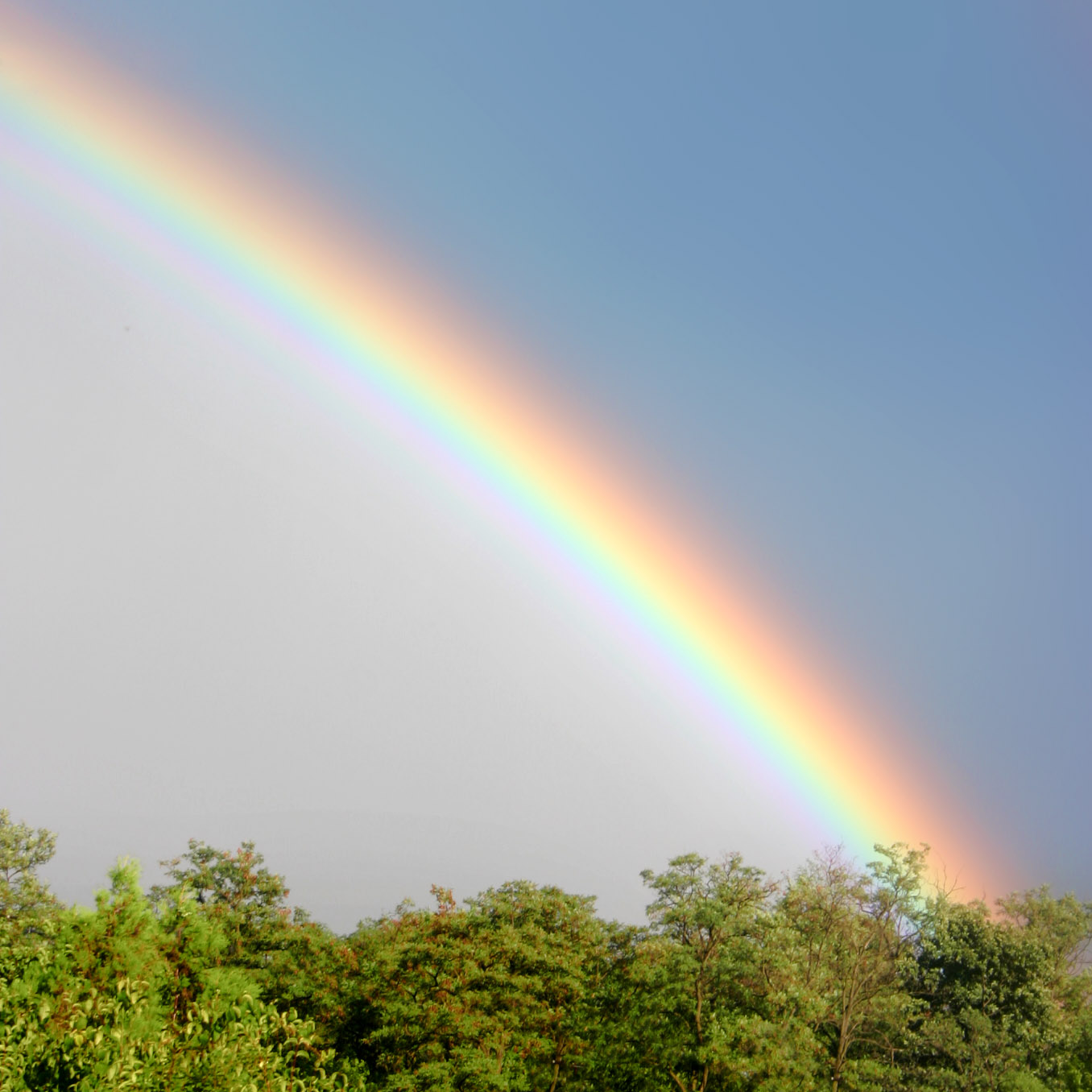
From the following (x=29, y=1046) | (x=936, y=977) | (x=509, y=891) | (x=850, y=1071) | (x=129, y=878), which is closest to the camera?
(x=29, y=1046)

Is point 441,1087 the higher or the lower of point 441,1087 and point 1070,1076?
the lower

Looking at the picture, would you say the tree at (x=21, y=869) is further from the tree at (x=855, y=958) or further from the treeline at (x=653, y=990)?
the tree at (x=855, y=958)

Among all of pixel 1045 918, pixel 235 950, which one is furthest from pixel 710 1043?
pixel 1045 918

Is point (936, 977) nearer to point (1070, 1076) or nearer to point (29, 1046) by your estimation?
point (1070, 1076)

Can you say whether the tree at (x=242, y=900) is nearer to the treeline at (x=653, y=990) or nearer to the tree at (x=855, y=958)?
the treeline at (x=653, y=990)

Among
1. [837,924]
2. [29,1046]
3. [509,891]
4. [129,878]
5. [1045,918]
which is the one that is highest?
[1045,918]

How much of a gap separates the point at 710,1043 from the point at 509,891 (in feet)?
29.6

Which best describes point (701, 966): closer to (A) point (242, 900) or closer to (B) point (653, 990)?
(B) point (653, 990)

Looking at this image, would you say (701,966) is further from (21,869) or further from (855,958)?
(21,869)

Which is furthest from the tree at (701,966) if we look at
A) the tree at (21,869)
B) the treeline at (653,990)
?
the tree at (21,869)

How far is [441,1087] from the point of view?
94.5 feet

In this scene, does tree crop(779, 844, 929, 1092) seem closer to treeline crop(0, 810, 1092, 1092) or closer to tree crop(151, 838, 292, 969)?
treeline crop(0, 810, 1092, 1092)

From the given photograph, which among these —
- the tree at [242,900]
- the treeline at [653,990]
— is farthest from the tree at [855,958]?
the tree at [242,900]

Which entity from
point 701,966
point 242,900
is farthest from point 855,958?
point 242,900
